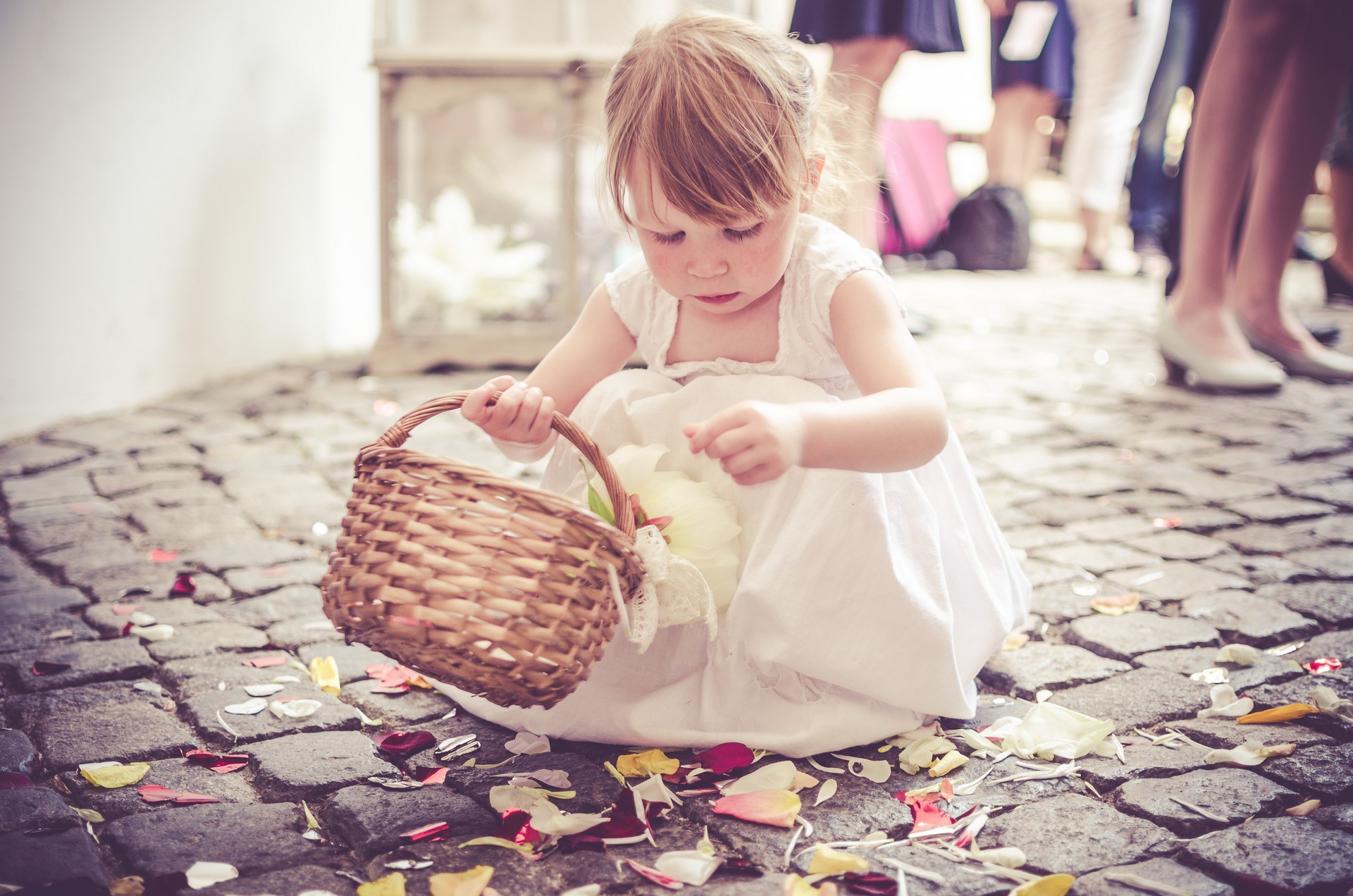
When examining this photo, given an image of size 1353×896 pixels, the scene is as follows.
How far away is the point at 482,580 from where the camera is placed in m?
1.35

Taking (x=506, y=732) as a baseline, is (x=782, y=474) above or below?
above

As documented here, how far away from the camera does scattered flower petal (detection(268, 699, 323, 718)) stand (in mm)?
1732

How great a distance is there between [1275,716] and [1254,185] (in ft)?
9.71

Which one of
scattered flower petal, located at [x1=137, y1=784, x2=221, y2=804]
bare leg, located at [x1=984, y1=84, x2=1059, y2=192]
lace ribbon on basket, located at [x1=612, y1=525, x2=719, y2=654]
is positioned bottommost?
scattered flower petal, located at [x1=137, y1=784, x2=221, y2=804]

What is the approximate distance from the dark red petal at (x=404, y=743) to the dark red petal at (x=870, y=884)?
2.20 feet

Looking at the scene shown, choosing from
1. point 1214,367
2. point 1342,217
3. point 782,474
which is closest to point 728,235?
point 782,474

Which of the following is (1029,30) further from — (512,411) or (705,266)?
(512,411)

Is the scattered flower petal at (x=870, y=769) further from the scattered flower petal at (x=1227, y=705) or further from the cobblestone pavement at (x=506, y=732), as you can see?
the scattered flower petal at (x=1227, y=705)

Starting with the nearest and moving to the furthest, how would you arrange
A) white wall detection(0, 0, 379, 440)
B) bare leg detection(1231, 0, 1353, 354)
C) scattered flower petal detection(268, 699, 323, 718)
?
scattered flower petal detection(268, 699, 323, 718)
white wall detection(0, 0, 379, 440)
bare leg detection(1231, 0, 1353, 354)

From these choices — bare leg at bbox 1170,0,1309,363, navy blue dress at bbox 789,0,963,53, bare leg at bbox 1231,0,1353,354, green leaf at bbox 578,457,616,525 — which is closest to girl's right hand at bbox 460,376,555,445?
green leaf at bbox 578,457,616,525

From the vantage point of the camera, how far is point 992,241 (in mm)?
7785

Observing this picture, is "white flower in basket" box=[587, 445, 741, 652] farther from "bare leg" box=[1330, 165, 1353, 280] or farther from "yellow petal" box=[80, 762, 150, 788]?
"bare leg" box=[1330, 165, 1353, 280]

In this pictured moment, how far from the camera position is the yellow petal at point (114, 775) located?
4.95 feet

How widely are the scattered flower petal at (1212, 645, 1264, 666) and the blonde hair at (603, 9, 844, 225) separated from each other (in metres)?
1.09
